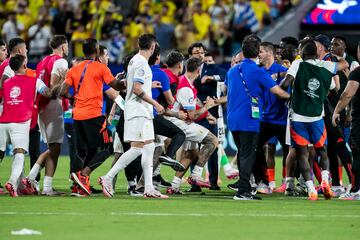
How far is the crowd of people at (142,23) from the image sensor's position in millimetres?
28016

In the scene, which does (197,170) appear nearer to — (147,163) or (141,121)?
(147,163)

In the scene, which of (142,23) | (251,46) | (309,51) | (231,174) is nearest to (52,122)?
(251,46)

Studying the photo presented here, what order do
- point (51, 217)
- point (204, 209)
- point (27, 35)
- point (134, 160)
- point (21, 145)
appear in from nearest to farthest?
point (51, 217) → point (204, 209) → point (21, 145) → point (134, 160) → point (27, 35)

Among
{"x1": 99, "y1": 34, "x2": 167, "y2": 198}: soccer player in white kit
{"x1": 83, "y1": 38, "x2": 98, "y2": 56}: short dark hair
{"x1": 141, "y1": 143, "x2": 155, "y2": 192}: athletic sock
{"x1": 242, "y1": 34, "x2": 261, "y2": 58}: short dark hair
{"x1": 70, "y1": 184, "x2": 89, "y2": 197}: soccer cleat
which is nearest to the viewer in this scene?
{"x1": 242, "y1": 34, "x2": 261, "y2": 58}: short dark hair

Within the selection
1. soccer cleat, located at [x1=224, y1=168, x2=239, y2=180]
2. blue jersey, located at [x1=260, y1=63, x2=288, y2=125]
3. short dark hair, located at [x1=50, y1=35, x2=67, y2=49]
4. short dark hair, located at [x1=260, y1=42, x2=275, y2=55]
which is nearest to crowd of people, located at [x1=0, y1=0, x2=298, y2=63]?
soccer cleat, located at [x1=224, y1=168, x2=239, y2=180]

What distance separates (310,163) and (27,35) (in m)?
15.2

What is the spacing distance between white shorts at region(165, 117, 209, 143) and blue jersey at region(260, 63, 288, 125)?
99cm

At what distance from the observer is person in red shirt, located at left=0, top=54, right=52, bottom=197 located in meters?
14.5

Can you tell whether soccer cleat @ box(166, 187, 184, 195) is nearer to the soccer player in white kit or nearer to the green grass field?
the green grass field

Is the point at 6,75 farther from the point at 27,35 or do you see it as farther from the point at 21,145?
the point at 27,35

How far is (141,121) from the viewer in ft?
46.5

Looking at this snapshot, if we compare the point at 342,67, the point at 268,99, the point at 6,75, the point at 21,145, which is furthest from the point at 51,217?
the point at 342,67

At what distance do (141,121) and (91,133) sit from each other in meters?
0.92

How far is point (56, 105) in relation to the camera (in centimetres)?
1520
